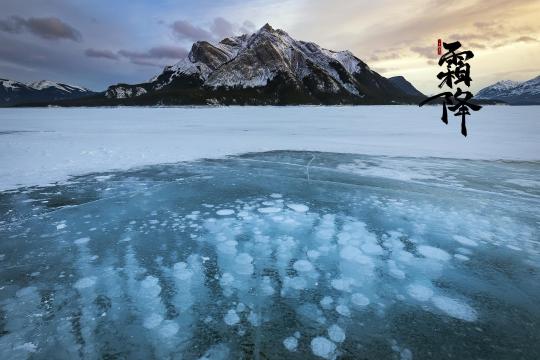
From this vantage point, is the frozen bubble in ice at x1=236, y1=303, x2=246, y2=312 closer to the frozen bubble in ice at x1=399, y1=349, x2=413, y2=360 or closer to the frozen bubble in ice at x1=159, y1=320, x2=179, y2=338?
the frozen bubble in ice at x1=159, y1=320, x2=179, y2=338

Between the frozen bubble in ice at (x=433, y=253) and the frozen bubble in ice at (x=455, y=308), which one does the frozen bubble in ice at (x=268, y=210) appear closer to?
the frozen bubble in ice at (x=433, y=253)

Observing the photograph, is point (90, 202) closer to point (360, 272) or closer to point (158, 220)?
point (158, 220)

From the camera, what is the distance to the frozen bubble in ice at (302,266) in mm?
4630

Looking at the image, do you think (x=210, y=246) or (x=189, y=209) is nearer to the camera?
Result: (x=210, y=246)

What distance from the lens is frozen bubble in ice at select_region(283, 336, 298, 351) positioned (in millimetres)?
3130

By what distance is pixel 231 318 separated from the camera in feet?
11.7

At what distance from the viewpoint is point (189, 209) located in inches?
280

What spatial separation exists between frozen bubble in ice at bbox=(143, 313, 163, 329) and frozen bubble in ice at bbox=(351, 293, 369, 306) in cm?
204

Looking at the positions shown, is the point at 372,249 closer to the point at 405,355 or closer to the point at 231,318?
the point at 405,355

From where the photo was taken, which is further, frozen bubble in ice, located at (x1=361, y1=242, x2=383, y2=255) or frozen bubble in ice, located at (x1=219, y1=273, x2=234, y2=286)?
frozen bubble in ice, located at (x1=361, y1=242, x2=383, y2=255)

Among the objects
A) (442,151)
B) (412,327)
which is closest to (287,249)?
(412,327)

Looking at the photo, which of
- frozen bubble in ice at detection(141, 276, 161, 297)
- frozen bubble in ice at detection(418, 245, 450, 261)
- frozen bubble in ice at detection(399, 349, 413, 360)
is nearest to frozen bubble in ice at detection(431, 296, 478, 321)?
frozen bubble in ice at detection(399, 349, 413, 360)

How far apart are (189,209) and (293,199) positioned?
2269 millimetres

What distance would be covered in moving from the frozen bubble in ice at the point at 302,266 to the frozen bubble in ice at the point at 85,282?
249cm
